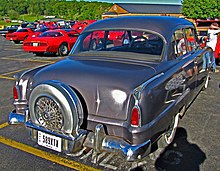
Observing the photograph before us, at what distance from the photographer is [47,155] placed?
3.22 metres

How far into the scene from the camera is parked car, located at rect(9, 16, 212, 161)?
2.55 m

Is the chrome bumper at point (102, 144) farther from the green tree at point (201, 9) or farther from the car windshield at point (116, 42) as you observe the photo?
the green tree at point (201, 9)

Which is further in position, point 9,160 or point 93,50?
point 93,50

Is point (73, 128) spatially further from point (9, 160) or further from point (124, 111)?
point (9, 160)

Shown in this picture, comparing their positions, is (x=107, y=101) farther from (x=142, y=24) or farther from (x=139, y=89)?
(x=142, y=24)

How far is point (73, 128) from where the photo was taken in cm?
261

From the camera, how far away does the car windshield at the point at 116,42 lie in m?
3.76

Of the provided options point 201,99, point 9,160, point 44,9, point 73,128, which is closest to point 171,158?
point 73,128

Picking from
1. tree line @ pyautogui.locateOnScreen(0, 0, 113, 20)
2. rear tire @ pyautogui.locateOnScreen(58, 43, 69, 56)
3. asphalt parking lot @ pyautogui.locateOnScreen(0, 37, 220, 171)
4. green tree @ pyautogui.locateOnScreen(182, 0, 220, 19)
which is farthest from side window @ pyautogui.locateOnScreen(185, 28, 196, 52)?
tree line @ pyautogui.locateOnScreen(0, 0, 113, 20)

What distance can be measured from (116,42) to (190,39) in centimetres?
144

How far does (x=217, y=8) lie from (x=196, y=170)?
39338 mm

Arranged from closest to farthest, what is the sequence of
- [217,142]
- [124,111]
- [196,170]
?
[124,111], [196,170], [217,142]

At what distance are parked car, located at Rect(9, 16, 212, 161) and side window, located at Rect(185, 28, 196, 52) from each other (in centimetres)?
101

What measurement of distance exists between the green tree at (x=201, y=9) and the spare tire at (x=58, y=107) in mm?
38549
